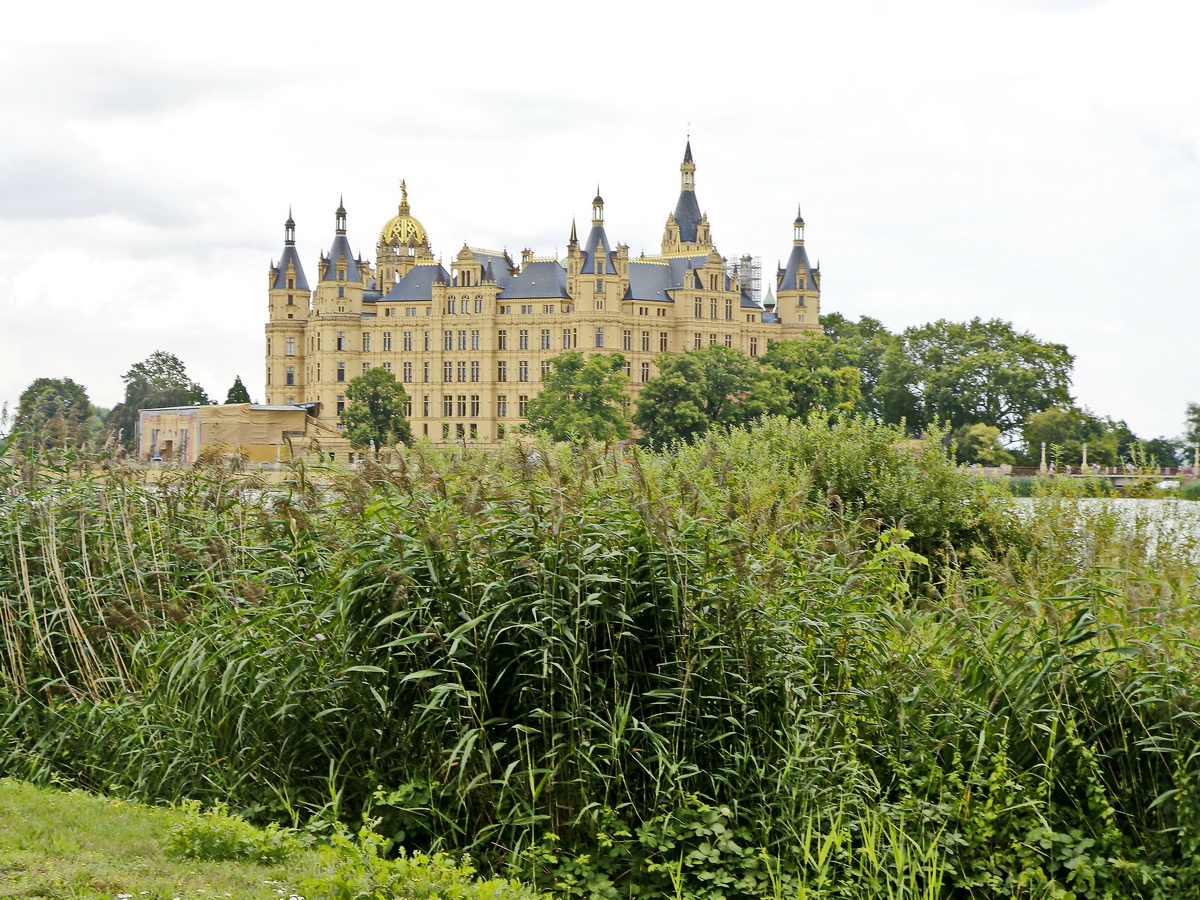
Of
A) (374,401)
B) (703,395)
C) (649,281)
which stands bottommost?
(374,401)

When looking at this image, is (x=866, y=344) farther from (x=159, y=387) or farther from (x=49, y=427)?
(x=49, y=427)

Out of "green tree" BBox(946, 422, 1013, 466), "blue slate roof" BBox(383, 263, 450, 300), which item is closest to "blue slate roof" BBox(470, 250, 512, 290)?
"blue slate roof" BBox(383, 263, 450, 300)

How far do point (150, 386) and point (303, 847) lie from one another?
84187mm

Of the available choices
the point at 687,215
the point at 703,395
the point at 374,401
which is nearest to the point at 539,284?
the point at 687,215

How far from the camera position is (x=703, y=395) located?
6306 cm

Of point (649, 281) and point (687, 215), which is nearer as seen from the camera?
point (649, 281)

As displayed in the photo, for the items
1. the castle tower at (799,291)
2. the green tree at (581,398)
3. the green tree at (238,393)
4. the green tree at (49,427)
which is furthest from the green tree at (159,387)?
the green tree at (49,427)

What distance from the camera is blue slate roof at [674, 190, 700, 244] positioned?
9244cm

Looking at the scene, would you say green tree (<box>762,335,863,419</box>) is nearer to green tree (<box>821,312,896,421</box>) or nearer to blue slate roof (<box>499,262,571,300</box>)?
green tree (<box>821,312,896,421</box>)

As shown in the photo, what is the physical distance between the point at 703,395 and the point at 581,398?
7.26 metres

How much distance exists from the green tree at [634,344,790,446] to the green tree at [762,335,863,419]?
189 centimetres

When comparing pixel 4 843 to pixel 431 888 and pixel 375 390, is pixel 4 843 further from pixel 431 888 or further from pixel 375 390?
pixel 375 390

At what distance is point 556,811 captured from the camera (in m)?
5.44

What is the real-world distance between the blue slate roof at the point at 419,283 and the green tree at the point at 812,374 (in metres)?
28.7
